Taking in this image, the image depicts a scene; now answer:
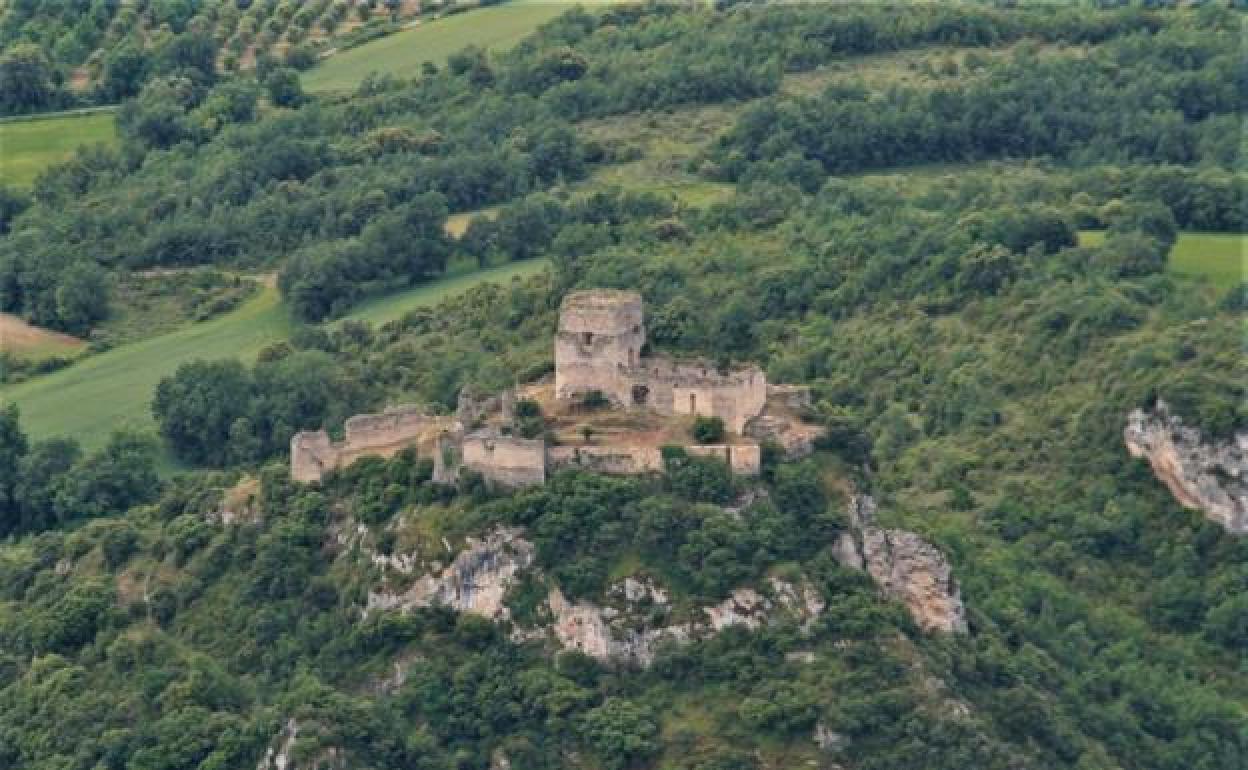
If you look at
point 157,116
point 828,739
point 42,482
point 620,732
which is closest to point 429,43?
point 157,116

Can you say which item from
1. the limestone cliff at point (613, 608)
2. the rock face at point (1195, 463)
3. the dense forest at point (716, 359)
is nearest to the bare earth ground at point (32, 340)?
the dense forest at point (716, 359)

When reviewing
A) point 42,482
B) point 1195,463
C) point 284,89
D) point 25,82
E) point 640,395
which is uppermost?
point 640,395

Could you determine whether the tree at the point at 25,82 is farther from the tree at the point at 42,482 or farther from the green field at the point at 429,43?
the tree at the point at 42,482

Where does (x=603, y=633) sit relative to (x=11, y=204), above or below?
above

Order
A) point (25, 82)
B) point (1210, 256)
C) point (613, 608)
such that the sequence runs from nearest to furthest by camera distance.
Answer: point (613, 608)
point (1210, 256)
point (25, 82)

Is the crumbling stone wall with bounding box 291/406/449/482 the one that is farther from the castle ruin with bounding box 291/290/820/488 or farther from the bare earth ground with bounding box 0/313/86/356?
the bare earth ground with bounding box 0/313/86/356

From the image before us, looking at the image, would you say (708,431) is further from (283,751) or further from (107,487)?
(107,487)
